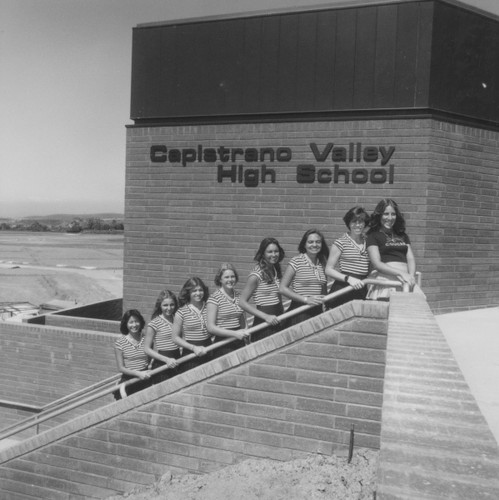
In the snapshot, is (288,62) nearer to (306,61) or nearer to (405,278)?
(306,61)

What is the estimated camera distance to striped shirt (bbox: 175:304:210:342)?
16.5 ft

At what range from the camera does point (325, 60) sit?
25.5 feet

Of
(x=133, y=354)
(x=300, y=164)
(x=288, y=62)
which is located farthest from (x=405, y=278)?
(x=288, y=62)

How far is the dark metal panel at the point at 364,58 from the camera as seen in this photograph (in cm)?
752

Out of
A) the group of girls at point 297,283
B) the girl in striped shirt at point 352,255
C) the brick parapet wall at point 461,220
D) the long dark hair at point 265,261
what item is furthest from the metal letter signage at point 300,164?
the long dark hair at point 265,261

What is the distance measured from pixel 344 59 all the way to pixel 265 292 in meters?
4.37

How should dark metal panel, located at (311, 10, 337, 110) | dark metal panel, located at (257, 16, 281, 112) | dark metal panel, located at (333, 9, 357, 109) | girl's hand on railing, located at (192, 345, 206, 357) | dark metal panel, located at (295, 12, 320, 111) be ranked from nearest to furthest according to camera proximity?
1. girl's hand on railing, located at (192, 345, 206, 357)
2. dark metal panel, located at (333, 9, 357, 109)
3. dark metal panel, located at (311, 10, 337, 110)
4. dark metal panel, located at (295, 12, 320, 111)
5. dark metal panel, located at (257, 16, 281, 112)

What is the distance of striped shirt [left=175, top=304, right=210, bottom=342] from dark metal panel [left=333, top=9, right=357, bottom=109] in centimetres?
416

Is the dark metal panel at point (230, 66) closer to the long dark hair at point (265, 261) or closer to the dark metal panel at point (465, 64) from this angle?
the dark metal panel at point (465, 64)

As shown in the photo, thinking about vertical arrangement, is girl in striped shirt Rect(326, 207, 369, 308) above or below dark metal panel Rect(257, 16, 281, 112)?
below

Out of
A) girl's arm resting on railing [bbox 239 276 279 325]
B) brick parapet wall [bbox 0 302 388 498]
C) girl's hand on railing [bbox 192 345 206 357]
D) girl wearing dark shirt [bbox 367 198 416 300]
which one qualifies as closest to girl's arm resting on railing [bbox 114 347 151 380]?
brick parapet wall [bbox 0 302 388 498]

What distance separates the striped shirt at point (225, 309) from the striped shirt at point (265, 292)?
0.20 meters

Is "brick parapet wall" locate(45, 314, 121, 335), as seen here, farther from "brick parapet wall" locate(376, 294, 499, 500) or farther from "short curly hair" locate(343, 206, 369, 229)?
"brick parapet wall" locate(376, 294, 499, 500)

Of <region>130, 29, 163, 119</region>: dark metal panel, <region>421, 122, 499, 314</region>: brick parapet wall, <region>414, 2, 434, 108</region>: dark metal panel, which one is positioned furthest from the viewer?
<region>130, 29, 163, 119</region>: dark metal panel
